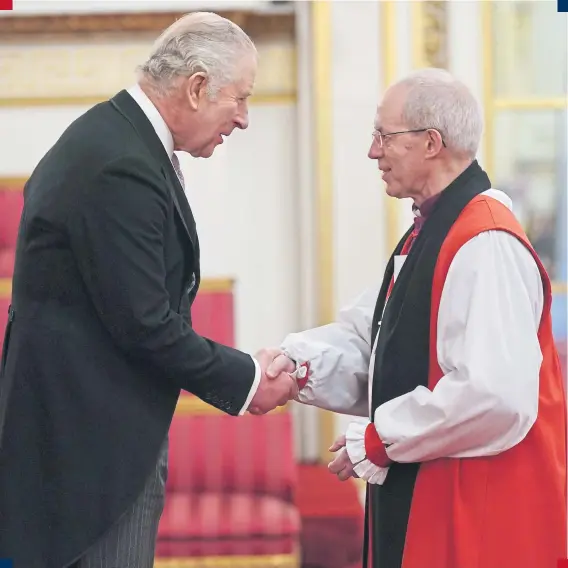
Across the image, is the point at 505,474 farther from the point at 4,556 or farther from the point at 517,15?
the point at 517,15

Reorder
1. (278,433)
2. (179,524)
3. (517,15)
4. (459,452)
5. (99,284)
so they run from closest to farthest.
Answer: (99,284) < (459,452) < (179,524) < (278,433) < (517,15)

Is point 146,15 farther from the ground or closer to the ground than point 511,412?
farther from the ground

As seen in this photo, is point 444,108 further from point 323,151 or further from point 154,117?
point 323,151

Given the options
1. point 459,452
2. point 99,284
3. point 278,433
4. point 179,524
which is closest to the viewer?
point 99,284

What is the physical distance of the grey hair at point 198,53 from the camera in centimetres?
170

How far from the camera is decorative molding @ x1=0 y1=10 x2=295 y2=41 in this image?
13.9 ft

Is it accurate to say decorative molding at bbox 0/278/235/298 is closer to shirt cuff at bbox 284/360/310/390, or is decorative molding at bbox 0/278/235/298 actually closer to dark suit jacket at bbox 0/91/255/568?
shirt cuff at bbox 284/360/310/390

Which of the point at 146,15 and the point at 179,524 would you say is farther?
the point at 146,15

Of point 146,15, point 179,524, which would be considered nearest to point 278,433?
point 179,524

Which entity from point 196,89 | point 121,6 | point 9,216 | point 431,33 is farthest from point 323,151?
point 196,89

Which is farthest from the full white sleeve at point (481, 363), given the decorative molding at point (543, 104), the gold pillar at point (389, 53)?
the decorative molding at point (543, 104)

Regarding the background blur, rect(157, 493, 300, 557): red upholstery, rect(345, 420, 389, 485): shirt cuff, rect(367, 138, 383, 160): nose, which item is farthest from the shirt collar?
the background blur

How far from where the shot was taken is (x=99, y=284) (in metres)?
1.56

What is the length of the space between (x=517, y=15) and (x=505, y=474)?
3065 millimetres
